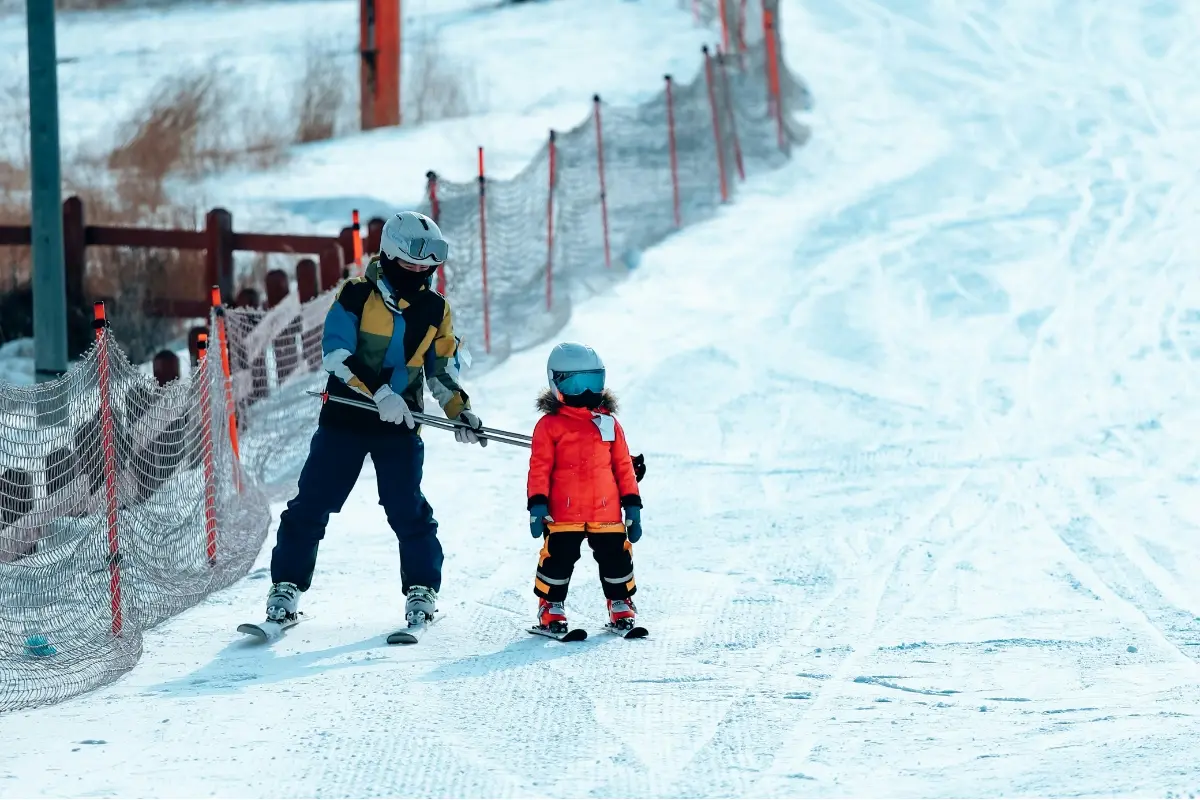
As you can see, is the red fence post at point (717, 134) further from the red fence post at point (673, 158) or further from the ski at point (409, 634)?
the ski at point (409, 634)

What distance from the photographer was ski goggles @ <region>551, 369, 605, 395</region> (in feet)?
22.1

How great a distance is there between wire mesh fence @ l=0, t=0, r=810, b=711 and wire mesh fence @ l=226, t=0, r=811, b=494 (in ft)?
0.08

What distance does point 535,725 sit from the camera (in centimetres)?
554

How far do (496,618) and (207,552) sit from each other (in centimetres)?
159

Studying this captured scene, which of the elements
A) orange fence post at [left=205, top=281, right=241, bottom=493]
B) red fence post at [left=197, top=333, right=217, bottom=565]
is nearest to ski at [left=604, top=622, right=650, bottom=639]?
red fence post at [left=197, top=333, right=217, bottom=565]

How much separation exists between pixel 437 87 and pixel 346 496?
61.8ft

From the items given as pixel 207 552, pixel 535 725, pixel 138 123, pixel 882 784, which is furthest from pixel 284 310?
pixel 138 123

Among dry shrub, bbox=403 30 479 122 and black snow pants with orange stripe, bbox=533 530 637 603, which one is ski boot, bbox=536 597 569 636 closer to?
black snow pants with orange stripe, bbox=533 530 637 603

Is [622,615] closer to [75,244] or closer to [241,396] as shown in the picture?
[241,396]

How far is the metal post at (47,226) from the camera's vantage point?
10156 millimetres

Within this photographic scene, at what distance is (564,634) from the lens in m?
6.83

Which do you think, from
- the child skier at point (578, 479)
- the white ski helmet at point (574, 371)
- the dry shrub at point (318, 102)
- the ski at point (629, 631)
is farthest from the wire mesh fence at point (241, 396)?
the dry shrub at point (318, 102)

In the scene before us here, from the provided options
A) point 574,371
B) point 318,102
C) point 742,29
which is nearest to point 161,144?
point 318,102

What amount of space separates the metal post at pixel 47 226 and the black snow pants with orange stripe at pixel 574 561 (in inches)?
179
